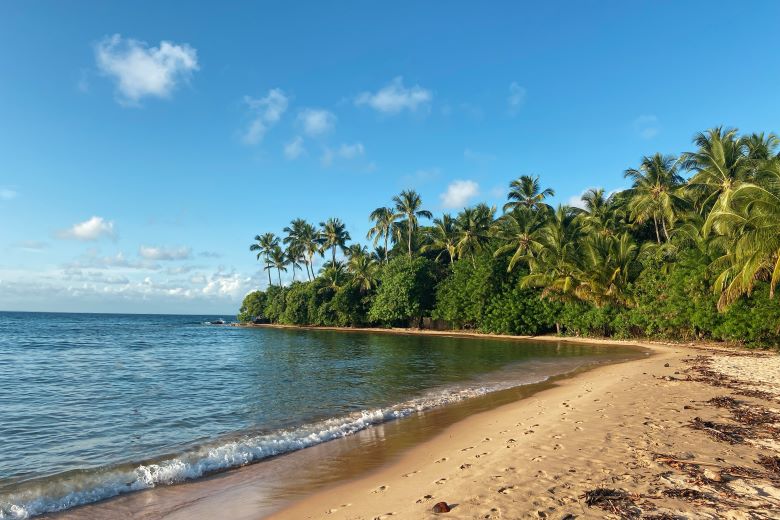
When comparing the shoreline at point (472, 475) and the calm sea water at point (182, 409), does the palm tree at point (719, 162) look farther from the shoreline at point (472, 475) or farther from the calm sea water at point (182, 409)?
the shoreline at point (472, 475)

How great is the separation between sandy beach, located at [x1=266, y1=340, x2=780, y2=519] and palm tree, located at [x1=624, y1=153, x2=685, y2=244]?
27.8m

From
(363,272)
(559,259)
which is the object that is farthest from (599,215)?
(363,272)

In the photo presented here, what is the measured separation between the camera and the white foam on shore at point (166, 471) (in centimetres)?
651

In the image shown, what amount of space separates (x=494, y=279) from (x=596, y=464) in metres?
42.4

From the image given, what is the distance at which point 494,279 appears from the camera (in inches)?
1885

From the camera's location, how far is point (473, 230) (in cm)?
5288

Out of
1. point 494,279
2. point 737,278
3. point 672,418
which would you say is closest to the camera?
point 672,418

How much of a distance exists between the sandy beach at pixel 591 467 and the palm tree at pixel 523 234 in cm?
3396

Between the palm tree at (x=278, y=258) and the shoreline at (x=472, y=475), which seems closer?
the shoreline at (x=472, y=475)

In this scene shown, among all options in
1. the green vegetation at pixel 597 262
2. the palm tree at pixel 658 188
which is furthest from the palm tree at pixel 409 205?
the palm tree at pixel 658 188

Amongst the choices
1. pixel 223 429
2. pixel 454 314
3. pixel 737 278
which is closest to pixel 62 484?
pixel 223 429

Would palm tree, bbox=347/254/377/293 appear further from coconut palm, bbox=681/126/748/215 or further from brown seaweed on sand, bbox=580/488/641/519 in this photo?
brown seaweed on sand, bbox=580/488/641/519

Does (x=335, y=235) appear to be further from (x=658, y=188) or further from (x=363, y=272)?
(x=658, y=188)

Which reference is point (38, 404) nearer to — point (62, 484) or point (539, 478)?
point (62, 484)
